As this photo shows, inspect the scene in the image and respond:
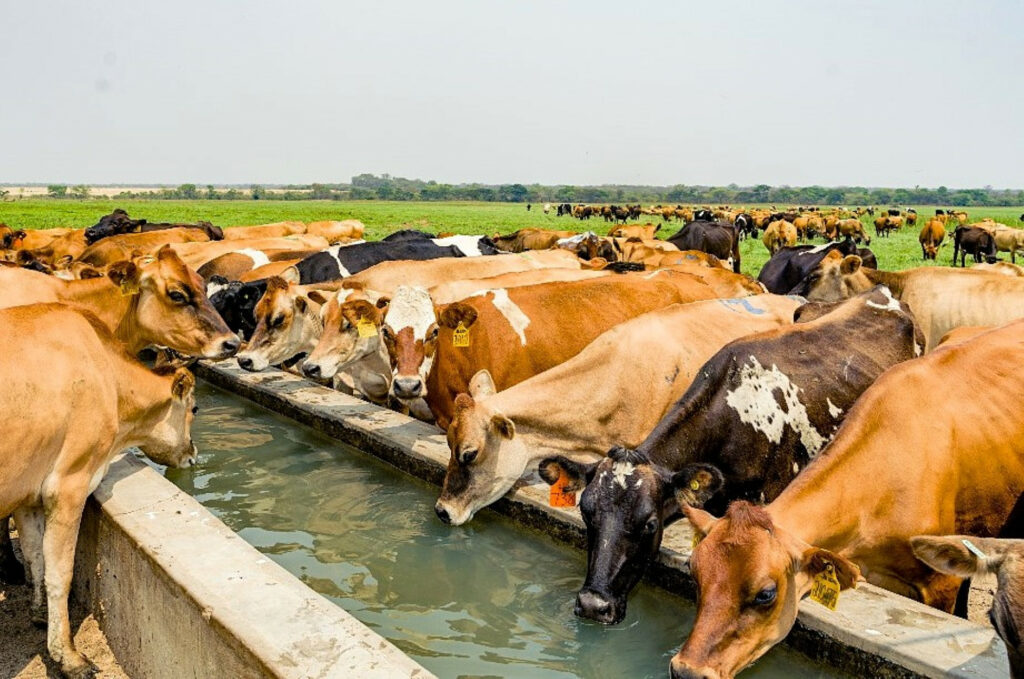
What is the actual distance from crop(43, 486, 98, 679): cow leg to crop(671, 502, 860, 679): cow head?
300 cm

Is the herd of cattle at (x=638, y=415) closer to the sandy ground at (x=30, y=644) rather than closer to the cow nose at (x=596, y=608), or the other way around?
the cow nose at (x=596, y=608)

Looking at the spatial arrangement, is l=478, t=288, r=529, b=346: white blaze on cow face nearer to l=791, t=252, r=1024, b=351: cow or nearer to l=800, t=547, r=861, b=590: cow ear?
l=800, t=547, r=861, b=590: cow ear

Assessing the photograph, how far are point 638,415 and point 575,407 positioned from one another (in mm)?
449

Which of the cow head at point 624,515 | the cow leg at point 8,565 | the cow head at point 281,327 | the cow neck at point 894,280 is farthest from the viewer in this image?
the cow neck at point 894,280

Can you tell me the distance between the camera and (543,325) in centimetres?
744

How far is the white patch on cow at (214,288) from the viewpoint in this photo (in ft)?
38.1

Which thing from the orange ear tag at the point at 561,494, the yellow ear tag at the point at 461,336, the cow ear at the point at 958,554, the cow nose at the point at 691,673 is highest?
the yellow ear tag at the point at 461,336

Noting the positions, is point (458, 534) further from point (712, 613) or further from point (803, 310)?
point (803, 310)

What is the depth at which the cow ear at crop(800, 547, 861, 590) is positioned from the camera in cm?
347

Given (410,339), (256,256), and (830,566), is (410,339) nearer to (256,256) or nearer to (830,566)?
(830,566)

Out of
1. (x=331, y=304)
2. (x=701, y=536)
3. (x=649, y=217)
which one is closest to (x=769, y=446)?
(x=701, y=536)

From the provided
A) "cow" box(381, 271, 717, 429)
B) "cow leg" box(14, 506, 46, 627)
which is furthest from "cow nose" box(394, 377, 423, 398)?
"cow leg" box(14, 506, 46, 627)

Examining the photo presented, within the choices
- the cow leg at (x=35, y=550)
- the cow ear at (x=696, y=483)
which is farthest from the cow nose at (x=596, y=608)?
the cow leg at (x=35, y=550)

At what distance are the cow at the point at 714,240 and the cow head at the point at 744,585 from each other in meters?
24.1
